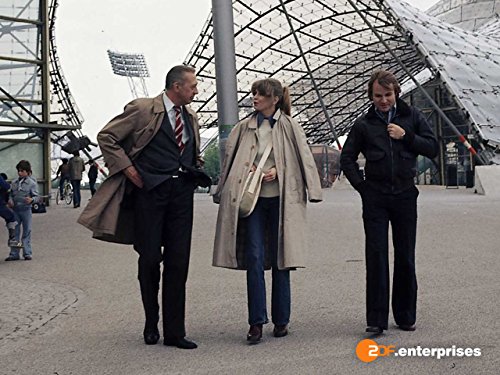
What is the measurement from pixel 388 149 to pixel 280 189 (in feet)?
2.55

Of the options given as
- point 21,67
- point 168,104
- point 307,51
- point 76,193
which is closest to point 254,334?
point 168,104

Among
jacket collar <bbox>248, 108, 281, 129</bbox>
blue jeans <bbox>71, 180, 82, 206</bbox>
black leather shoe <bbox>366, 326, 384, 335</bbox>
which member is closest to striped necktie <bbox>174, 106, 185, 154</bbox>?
jacket collar <bbox>248, 108, 281, 129</bbox>

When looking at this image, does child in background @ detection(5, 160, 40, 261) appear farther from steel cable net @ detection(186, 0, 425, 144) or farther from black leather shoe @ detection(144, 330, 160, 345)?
steel cable net @ detection(186, 0, 425, 144)

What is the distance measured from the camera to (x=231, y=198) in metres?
5.79

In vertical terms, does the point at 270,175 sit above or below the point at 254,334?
above

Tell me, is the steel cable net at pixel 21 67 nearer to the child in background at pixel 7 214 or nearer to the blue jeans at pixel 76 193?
the blue jeans at pixel 76 193

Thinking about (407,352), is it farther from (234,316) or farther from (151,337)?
(234,316)

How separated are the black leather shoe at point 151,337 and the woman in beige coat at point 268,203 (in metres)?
0.63

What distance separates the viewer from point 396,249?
5867mm

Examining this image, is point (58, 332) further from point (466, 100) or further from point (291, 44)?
point (291, 44)

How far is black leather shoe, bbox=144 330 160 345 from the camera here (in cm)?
571

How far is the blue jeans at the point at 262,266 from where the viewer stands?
573cm

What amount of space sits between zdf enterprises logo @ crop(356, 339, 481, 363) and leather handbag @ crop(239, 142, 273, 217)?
3.88 ft

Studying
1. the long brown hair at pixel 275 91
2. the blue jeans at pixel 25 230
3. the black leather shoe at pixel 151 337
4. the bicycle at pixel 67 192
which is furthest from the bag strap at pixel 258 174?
the bicycle at pixel 67 192
